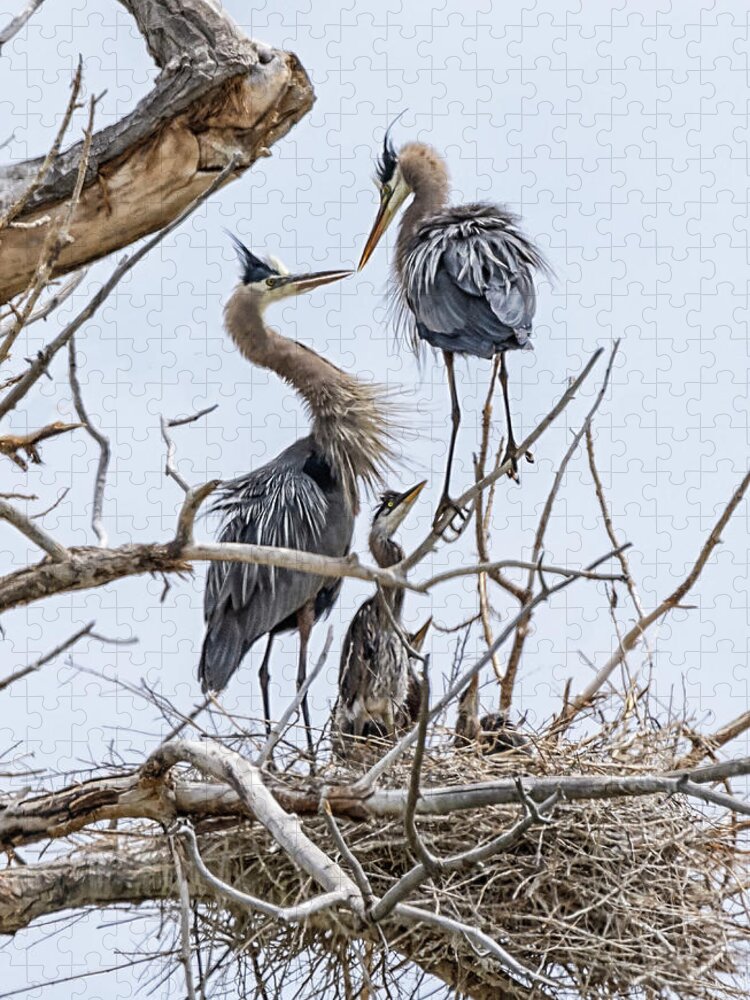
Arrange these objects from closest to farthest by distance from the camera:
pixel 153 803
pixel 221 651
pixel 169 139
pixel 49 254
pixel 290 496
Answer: pixel 49 254
pixel 153 803
pixel 169 139
pixel 221 651
pixel 290 496

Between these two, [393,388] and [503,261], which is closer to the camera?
[503,261]

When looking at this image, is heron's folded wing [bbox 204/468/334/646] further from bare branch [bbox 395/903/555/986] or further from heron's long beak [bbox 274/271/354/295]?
bare branch [bbox 395/903/555/986]

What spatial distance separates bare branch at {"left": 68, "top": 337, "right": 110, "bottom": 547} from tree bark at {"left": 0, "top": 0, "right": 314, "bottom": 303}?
2.76 feet

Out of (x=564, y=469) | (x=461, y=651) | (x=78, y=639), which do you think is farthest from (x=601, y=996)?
(x=78, y=639)

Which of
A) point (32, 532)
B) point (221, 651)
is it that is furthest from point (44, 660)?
point (221, 651)

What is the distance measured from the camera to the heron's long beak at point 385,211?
6.72 metres

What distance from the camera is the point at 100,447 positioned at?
161 inches

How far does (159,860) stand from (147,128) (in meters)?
2.12

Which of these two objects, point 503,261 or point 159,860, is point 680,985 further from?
point 503,261

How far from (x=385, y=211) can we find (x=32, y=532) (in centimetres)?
345

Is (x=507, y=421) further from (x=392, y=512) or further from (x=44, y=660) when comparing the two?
(x=44, y=660)

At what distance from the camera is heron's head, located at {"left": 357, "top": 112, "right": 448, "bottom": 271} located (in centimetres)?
661

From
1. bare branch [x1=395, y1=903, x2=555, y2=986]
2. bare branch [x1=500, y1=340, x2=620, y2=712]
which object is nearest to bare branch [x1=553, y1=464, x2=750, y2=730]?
bare branch [x1=500, y1=340, x2=620, y2=712]

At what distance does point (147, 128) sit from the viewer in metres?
4.62
